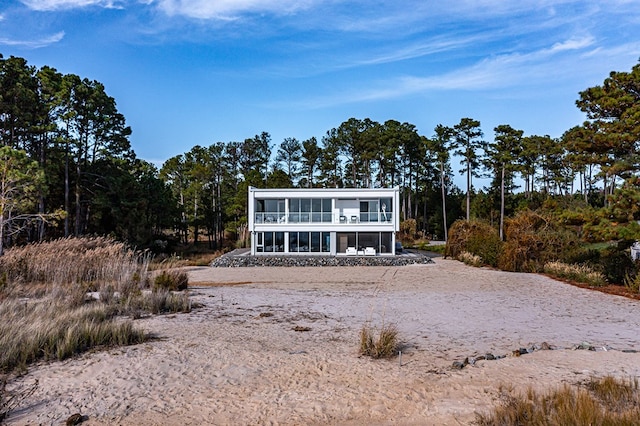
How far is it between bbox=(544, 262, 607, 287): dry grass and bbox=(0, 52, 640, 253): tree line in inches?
122

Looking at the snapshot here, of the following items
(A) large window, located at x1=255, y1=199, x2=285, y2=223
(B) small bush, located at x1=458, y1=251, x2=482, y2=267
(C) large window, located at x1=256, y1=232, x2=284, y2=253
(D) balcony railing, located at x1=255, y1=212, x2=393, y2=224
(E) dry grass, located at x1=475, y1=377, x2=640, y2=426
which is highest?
(A) large window, located at x1=255, y1=199, x2=285, y2=223

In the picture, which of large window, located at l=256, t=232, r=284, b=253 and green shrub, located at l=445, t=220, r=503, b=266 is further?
large window, located at l=256, t=232, r=284, b=253

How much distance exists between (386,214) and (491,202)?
23.5m

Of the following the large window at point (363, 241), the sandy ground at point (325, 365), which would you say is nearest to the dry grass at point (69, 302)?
the sandy ground at point (325, 365)

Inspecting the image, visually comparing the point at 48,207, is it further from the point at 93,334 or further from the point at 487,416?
the point at 487,416

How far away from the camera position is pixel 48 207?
2948cm

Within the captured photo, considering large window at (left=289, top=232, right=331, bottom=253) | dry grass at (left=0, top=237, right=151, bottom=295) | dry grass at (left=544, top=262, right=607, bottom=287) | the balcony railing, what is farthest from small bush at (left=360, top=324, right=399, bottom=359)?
large window at (left=289, top=232, right=331, bottom=253)

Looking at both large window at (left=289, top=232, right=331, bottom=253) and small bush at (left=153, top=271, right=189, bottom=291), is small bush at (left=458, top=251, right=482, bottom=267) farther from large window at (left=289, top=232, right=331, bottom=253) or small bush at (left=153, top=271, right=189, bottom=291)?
small bush at (left=153, top=271, right=189, bottom=291)

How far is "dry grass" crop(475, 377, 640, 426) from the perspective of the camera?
4230 millimetres

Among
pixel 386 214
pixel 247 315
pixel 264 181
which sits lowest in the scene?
pixel 247 315

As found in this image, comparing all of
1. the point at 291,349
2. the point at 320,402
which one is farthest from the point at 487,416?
the point at 291,349

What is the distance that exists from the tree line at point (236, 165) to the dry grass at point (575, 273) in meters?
3.10

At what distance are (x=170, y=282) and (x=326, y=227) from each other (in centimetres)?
1659

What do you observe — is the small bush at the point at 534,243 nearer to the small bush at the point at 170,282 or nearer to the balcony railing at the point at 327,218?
the balcony railing at the point at 327,218
